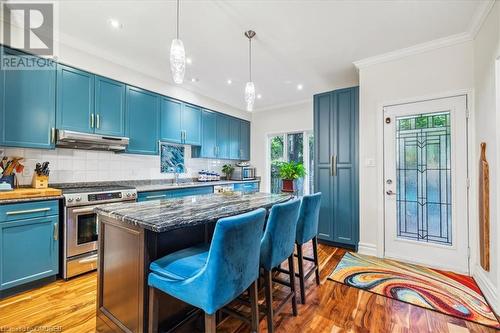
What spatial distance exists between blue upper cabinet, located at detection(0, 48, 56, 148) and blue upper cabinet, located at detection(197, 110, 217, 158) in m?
2.40

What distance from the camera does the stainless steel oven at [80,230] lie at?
7.97 feet

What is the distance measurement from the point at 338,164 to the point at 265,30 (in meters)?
2.18

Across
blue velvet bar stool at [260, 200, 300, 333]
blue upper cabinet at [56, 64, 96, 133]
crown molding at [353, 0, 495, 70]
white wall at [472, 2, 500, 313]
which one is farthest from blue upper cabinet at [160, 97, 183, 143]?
white wall at [472, 2, 500, 313]

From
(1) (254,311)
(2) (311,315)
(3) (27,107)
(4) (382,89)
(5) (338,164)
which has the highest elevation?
(4) (382,89)

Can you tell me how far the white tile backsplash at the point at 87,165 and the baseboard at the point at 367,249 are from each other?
11.3 feet

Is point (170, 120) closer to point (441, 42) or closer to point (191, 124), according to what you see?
point (191, 124)

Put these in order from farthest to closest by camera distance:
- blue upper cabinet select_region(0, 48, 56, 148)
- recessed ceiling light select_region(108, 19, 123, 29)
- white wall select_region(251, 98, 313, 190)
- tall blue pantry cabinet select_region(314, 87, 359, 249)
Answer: white wall select_region(251, 98, 313, 190)
tall blue pantry cabinet select_region(314, 87, 359, 249)
recessed ceiling light select_region(108, 19, 123, 29)
blue upper cabinet select_region(0, 48, 56, 148)

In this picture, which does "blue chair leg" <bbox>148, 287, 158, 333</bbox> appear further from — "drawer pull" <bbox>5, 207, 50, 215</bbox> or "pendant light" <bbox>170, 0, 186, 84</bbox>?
"drawer pull" <bbox>5, 207, 50, 215</bbox>

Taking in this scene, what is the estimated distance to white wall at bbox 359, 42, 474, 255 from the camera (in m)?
2.69

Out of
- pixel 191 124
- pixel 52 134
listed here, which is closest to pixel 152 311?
pixel 52 134

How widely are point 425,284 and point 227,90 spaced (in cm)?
424

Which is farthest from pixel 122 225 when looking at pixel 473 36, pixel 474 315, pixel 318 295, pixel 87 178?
pixel 473 36

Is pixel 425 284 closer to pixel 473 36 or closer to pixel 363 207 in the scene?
pixel 363 207

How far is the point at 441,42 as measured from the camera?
273 centimetres
